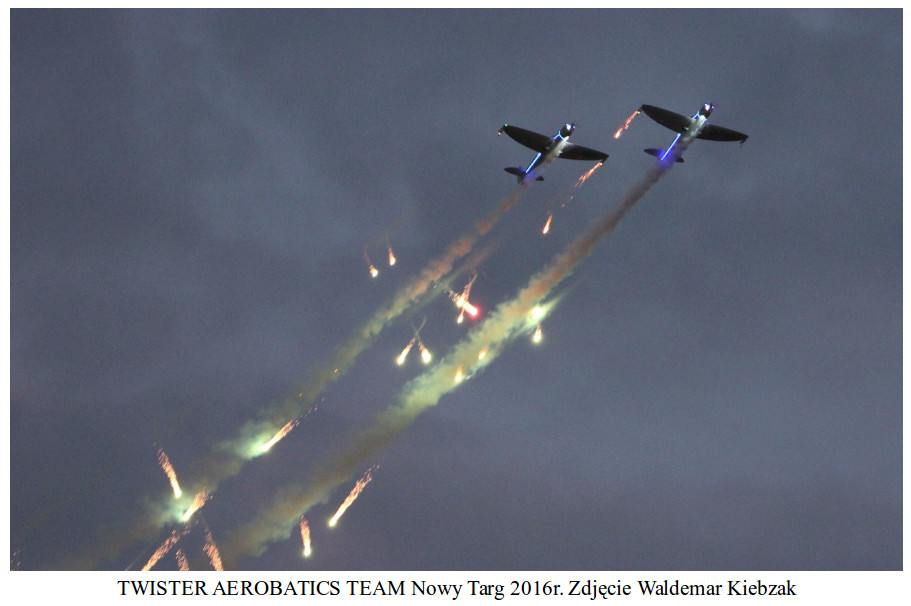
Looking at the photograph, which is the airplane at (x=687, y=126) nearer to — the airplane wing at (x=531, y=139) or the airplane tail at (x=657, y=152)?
the airplane tail at (x=657, y=152)

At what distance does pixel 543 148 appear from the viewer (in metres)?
107

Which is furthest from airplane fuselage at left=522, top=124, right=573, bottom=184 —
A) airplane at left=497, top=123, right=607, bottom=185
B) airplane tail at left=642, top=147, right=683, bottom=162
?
airplane tail at left=642, top=147, right=683, bottom=162

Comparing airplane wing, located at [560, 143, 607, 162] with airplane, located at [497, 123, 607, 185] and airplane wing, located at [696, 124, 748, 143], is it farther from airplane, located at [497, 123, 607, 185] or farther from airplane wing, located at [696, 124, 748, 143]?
airplane wing, located at [696, 124, 748, 143]

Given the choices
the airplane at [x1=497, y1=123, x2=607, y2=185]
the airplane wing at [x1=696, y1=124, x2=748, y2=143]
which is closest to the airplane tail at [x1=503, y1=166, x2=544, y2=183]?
the airplane at [x1=497, y1=123, x2=607, y2=185]

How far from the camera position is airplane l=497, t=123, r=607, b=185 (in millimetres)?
104750

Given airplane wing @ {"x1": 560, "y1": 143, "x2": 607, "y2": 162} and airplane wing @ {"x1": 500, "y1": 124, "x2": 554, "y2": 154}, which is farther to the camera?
airplane wing @ {"x1": 560, "y1": 143, "x2": 607, "y2": 162}

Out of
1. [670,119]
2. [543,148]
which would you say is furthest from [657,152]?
[543,148]

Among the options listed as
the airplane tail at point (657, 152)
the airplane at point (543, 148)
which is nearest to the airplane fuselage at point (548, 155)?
the airplane at point (543, 148)

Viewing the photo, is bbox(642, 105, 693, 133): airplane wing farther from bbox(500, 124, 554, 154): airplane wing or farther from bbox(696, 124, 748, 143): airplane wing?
bbox(500, 124, 554, 154): airplane wing

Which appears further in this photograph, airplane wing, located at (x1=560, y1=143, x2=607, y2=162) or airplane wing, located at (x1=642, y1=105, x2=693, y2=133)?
airplane wing, located at (x1=560, y1=143, x2=607, y2=162)

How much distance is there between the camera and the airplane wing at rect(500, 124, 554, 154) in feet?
343

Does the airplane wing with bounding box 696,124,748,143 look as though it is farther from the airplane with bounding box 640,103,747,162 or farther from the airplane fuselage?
the airplane fuselage

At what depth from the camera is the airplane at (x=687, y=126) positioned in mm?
102625

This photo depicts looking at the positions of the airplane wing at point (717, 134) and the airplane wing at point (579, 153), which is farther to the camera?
the airplane wing at point (579, 153)
